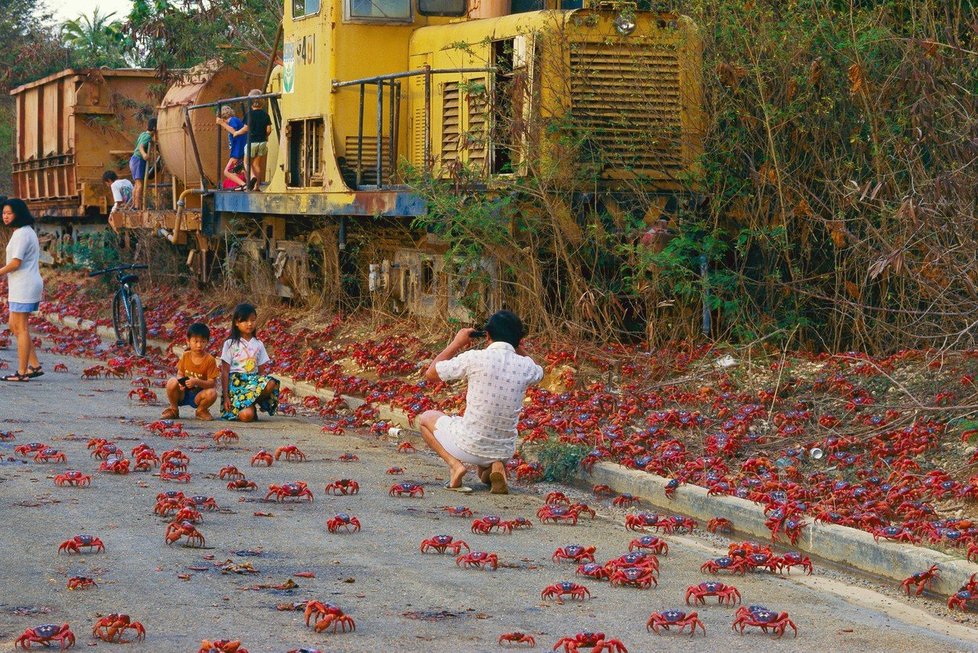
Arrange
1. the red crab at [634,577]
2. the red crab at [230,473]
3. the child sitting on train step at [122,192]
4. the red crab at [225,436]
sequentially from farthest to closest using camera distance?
the child sitting on train step at [122,192] → the red crab at [225,436] → the red crab at [230,473] → the red crab at [634,577]

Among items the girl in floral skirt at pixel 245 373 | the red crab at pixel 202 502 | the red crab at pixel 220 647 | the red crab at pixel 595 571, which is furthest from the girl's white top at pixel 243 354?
the red crab at pixel 220 647

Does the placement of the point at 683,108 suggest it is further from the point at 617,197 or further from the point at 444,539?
the point at 444,539

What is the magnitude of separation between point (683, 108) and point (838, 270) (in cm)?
210

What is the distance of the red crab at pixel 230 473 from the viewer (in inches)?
379

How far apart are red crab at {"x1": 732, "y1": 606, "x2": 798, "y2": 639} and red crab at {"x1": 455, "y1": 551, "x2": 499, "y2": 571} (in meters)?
1.49

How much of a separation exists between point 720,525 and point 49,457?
464 centimetres

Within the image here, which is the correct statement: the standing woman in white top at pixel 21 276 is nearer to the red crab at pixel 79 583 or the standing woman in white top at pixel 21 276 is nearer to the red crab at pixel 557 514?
the red crab at pixel 557 514

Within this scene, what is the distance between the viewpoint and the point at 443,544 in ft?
24.6

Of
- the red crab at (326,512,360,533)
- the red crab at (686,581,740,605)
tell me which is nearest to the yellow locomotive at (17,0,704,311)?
the red crab at (326,512,360,533)

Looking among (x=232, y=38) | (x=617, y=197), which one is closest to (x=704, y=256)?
(x=617, y=197)

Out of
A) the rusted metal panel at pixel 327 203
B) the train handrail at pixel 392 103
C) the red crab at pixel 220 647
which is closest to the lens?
the red crab at pixel 220 647

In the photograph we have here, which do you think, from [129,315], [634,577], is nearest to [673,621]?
[634,577]

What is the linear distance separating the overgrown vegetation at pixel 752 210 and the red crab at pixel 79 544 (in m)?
6.66

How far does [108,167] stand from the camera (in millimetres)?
28297
